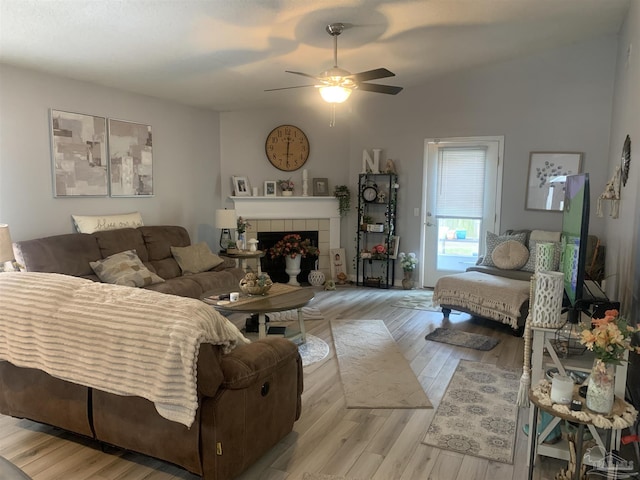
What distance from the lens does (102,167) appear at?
5.05 metres

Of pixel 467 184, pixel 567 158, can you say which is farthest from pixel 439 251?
pixel 567 158

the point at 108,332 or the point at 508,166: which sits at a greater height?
the point at 508,166

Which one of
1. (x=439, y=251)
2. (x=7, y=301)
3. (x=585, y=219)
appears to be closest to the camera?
(x=7, y=301)

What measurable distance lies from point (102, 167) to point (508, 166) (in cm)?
477

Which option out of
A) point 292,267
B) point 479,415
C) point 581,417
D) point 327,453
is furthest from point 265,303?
point 292,267

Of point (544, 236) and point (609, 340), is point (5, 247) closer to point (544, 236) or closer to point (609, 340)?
point (609, 340)

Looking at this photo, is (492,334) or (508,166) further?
(508,166)

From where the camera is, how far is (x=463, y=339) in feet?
14.8

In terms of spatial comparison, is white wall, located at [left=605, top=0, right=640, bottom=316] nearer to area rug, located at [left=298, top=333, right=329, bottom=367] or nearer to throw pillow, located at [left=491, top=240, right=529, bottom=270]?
throw pillow, located at [left=491, top=240, right=529, bottom=270]

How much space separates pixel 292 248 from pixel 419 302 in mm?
1828

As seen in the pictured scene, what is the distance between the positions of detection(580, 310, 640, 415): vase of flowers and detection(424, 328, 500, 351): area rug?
2.31 metres

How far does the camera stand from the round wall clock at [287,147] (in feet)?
22.3

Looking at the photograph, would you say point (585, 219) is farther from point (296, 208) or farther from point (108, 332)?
point (296, 208)

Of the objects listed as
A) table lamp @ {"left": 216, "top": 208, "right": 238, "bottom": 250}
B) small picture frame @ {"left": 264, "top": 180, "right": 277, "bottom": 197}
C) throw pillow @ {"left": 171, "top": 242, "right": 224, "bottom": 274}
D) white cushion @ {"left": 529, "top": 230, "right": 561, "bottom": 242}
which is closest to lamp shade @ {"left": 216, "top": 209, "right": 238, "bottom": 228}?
table lamp @ {"left": 216, "top": 208, "right": 238, "bottom": 250}
